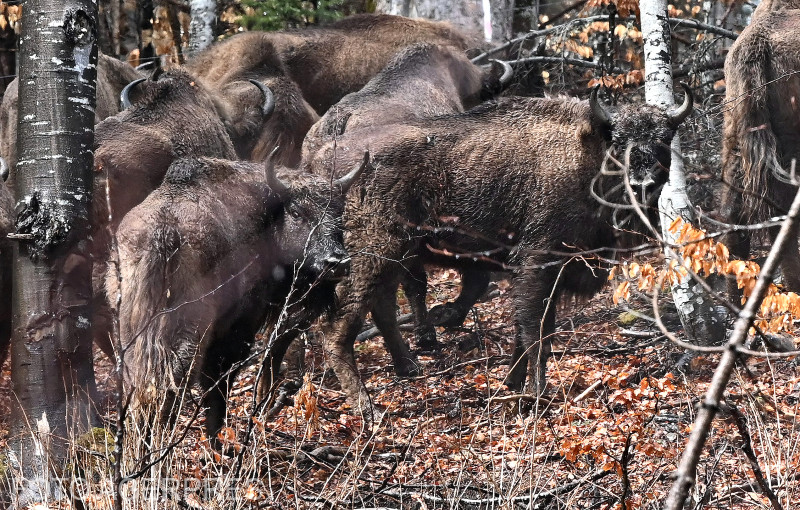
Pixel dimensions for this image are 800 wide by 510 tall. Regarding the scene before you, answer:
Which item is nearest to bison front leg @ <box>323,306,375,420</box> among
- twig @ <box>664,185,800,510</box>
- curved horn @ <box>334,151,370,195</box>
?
curved horn @ <box>334,151,370,195</box>

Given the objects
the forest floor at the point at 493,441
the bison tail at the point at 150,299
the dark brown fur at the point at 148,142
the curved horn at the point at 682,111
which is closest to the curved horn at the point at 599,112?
the curved horn at the point at 682,111

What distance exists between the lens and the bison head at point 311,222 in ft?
20.9

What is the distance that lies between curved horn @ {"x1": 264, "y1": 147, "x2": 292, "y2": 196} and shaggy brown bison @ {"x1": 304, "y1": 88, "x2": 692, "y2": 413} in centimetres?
102

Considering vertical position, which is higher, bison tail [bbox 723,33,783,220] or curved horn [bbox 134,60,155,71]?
curved horn [bbox 134,60,155,71]

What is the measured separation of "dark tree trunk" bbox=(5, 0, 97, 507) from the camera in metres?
4.98

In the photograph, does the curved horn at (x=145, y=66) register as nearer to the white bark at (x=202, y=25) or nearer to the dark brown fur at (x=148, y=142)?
the white bark at (x=202, y=25)

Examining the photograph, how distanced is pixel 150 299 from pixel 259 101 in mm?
4953

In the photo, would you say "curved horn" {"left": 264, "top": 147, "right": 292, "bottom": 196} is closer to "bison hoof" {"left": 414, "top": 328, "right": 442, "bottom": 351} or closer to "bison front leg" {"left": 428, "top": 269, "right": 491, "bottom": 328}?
"bison hoof" {"left": 414, "top": 328, "right": 442, "bottom": 351}

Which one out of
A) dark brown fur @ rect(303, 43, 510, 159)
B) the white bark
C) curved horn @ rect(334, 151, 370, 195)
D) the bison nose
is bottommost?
the bison nose

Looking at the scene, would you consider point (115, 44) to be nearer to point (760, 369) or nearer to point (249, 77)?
point (249, 77)

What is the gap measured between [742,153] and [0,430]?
6.18 meters

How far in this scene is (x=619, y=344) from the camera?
27.0 feet

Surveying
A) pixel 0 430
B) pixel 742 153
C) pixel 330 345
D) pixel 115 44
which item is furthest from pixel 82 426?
pixel 115 44

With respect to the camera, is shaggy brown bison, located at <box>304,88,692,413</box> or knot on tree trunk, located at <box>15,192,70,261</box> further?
shaggy brown bison, located at <box>304,88,692,413</box>
